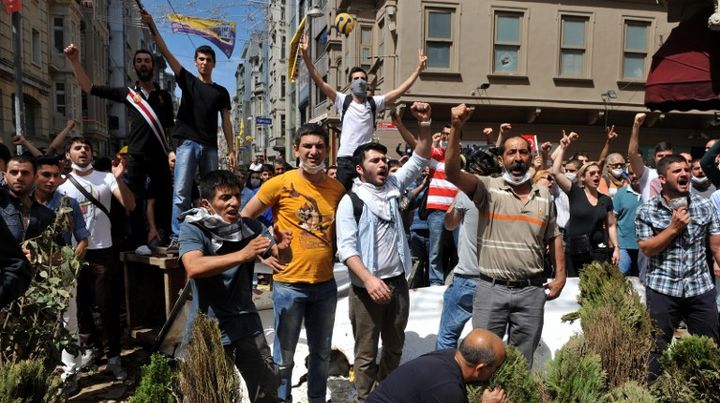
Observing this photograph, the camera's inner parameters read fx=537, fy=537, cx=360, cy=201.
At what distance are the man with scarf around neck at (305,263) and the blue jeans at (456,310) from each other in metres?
1.20

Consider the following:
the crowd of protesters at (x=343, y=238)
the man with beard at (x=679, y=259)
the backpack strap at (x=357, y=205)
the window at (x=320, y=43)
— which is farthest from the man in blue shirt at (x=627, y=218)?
the window at (x=320, y=43)

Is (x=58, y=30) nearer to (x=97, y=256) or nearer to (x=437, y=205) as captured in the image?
(x=97, y=256)

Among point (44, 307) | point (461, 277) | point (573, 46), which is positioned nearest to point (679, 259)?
point (461, 277)

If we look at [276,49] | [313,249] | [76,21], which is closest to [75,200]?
[313,249]

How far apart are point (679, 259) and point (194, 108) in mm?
4652

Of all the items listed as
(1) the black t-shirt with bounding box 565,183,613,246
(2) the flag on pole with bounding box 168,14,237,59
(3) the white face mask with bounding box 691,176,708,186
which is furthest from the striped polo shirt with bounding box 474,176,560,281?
(2) the flag on pole with bounding box 168,14,237,59

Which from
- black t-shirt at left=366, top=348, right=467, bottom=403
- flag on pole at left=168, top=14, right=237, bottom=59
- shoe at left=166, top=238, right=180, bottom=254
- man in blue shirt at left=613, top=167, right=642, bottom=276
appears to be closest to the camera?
black t-shirt at left=366, top=348, right=467, bottom=403

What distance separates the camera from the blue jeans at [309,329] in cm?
396

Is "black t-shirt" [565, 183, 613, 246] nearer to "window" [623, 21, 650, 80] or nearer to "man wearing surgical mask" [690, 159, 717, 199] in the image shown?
"man wearing surgical mask" [690, 159, 717, 199]

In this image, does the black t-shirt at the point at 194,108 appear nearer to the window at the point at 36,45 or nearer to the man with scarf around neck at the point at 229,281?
the man with scarf around neck at the point at 229,281

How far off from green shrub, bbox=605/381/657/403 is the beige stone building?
42.9 ft

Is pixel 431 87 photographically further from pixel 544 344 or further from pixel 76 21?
pixel 76 21

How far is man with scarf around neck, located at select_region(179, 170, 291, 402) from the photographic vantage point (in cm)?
333

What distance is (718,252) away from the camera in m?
4.31
